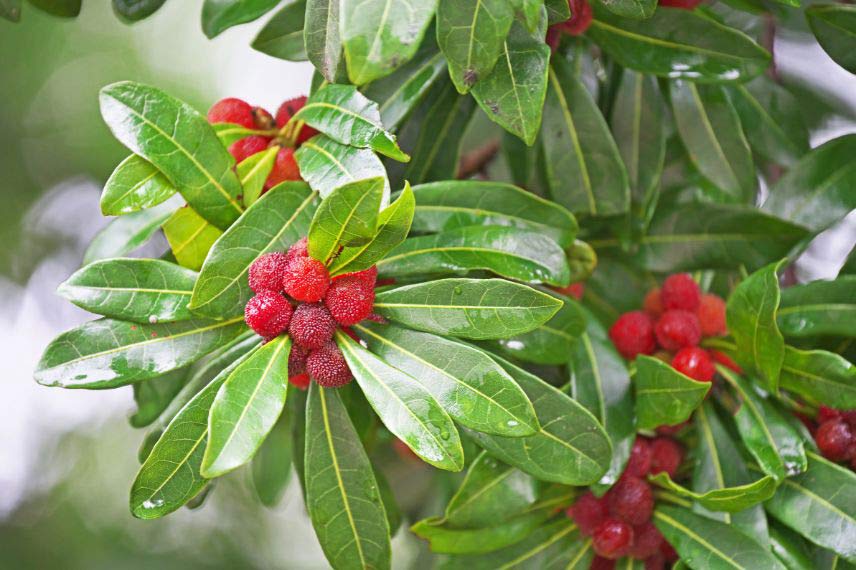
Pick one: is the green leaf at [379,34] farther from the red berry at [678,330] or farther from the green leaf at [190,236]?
the red berry at [678,330]

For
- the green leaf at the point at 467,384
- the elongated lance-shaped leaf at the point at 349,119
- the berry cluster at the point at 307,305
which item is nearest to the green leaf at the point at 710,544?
the green leaf at the point at 467,384

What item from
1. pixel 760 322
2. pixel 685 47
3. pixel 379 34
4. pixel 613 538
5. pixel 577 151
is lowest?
pixel 613 538

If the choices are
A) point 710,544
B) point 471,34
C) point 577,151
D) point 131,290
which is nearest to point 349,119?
point 471,34

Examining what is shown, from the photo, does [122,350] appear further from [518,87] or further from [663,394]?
[663,394]

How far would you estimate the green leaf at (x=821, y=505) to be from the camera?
3.18ft

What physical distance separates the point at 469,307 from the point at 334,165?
0.20 meters

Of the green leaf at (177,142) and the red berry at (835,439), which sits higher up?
the green leaf at (177,142)

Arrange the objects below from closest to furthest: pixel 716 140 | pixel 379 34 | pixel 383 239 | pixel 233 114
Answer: pixel 379 34 → pixel 383 239 → pixel 233 114 → pixel 716 140

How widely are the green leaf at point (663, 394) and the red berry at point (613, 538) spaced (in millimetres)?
142

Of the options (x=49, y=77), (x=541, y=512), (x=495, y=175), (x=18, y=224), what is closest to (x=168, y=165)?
(x=541, y=512)

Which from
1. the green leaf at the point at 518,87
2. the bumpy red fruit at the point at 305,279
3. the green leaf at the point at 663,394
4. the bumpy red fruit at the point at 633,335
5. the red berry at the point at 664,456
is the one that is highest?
the green leaf at the point at 518,87

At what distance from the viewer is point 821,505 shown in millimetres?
990

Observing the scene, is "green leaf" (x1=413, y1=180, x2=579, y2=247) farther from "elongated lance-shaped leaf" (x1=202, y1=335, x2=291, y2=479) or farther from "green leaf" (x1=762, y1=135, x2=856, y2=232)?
"green leaf" (x1=762, y1=135, x2=856, y2=232)

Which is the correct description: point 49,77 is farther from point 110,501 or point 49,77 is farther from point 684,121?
point 684,121
